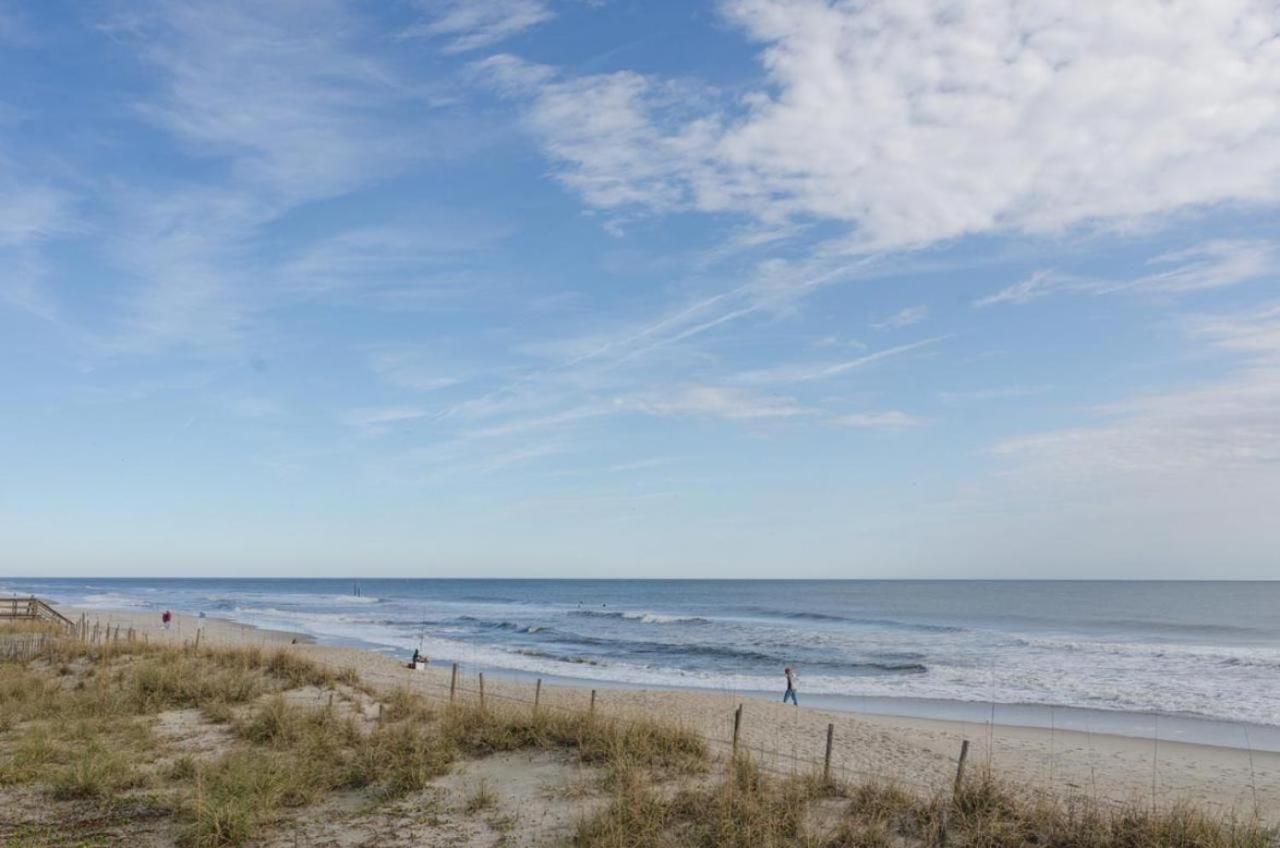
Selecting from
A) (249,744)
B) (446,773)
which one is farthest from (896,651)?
(249,744)

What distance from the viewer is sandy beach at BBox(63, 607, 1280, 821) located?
1575cm

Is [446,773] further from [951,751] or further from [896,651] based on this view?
[896,651]

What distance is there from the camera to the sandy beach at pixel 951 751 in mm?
15750

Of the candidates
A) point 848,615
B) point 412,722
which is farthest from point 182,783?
point 848,615

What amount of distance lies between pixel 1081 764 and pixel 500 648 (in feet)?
110

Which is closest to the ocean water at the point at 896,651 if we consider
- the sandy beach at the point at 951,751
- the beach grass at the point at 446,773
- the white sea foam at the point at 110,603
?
the sandy beach at the point at 951,751

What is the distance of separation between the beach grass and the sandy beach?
5.98 feet

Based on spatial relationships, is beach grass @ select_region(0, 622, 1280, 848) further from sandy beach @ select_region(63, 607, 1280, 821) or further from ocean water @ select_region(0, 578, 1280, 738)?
ocean water @ select_region(0, 578, 1280, 738)

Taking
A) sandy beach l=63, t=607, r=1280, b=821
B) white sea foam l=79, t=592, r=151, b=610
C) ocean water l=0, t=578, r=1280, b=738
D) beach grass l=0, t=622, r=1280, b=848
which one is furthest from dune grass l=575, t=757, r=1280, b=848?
white sea foam l=79, t=592, r=151, b=610

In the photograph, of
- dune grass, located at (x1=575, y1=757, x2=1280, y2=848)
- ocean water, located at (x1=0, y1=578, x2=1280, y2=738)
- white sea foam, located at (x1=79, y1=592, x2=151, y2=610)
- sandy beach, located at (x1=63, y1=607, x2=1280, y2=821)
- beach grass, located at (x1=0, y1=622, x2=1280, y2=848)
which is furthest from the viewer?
white sea foam, located at (x1=79, y1=592, x2=151, y2=610)

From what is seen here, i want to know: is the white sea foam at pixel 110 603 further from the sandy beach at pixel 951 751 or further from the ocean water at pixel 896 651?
the sandy beach at pixel 951 751

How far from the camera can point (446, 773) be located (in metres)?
11.9

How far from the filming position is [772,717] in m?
23.8

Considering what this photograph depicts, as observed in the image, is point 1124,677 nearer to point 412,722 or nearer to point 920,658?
point 920,658
